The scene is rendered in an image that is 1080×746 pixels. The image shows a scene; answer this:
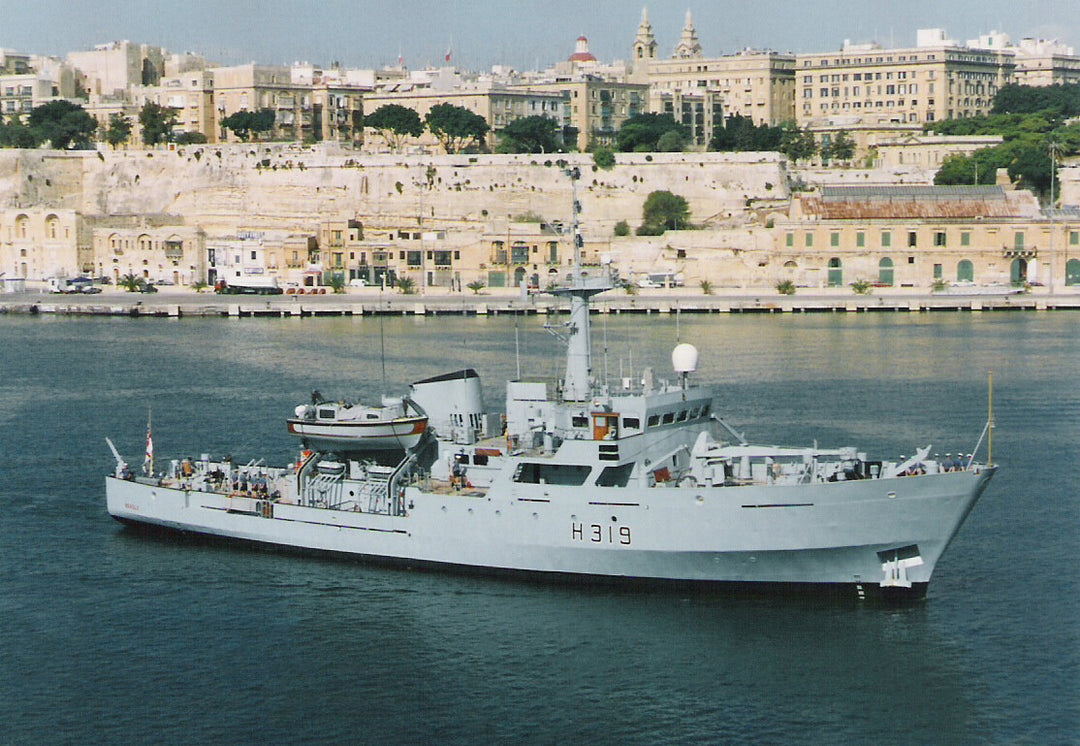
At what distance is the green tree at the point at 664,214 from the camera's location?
286 feet

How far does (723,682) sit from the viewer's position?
838 inches

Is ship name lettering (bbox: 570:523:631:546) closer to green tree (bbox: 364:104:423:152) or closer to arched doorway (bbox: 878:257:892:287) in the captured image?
arched doorway (bbox: 878:257:892:287)

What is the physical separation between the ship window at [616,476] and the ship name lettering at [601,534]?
0.69m

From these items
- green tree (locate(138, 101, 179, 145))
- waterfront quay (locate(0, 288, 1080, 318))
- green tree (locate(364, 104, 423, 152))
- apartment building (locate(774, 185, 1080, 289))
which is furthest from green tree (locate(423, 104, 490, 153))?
apartment building (locate(774, 185, 1080, 289))

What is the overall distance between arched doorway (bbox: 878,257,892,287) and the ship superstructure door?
54.6 m

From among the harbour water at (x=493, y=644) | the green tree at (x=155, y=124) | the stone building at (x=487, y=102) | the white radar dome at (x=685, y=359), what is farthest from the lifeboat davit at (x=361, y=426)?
the green tree at (x=155, y=124)

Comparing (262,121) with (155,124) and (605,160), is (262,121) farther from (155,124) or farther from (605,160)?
(605,160)

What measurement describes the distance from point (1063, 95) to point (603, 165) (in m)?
36.2

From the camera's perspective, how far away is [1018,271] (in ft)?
254

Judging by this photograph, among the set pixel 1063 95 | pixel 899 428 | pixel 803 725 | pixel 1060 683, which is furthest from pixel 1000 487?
pixel 1063 95

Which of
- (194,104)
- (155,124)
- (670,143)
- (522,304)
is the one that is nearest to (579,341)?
(522,304)

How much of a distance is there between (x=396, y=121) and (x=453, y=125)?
3551 millimetres

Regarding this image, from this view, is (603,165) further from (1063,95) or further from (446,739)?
(446,739)

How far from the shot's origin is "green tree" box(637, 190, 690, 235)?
87312 mm
